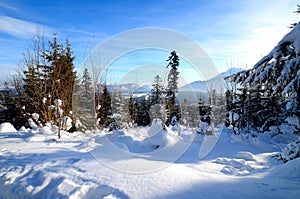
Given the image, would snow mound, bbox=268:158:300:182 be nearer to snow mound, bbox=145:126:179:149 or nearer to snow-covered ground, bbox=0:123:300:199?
snow-covered ground, bbox=0:123:300:199

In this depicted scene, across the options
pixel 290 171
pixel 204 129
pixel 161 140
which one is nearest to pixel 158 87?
pixel 204 129

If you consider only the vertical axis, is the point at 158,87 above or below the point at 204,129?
above

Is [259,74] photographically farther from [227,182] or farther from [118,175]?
[118,175]

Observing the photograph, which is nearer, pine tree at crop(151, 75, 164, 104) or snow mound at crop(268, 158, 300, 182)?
snow mound at crop(268, 158, 300, 182)

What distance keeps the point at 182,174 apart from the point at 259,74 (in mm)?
2303

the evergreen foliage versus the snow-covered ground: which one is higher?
the evergreen foliage

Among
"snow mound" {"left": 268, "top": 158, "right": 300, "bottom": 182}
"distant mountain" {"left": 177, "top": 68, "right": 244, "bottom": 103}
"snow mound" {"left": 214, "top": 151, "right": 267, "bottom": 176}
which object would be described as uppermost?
"distant mountain" {"left": 177, "top": 68, "right": 244, "bottom": 103}

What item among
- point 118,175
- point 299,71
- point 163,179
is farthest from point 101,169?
point 299,71

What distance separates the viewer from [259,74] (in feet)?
11.1

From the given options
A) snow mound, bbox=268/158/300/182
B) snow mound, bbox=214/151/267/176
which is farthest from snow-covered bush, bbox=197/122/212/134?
snow mound, bbox=268/158/300/182

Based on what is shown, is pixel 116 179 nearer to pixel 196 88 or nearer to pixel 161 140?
pixel 161 140

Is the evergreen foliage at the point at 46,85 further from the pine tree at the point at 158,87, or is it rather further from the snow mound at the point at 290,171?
the snow mound at the point at 290,171

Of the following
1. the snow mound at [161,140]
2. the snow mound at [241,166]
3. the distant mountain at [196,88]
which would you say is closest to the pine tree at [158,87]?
the distant mountain at [196,88]

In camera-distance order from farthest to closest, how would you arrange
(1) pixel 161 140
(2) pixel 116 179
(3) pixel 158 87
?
(3) pixel 158 87 → (1) pixel 161 140 → (2) pixel 116 179
